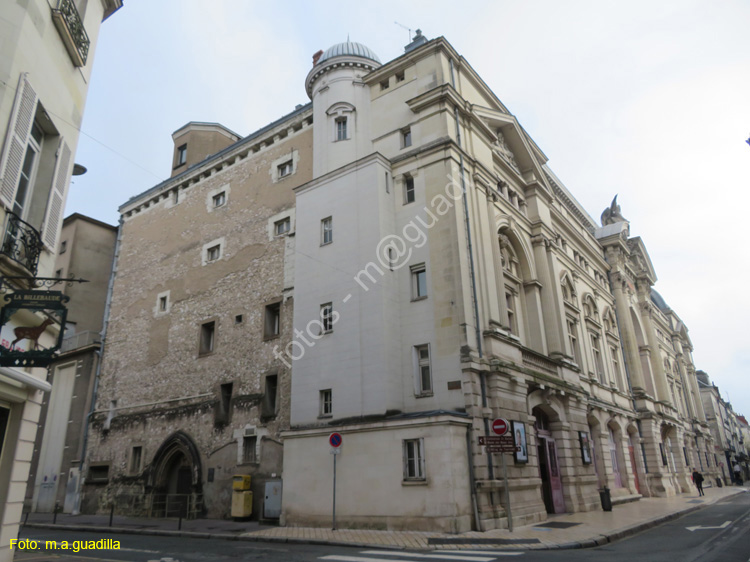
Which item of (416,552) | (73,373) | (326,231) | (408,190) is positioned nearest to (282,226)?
(326,231)

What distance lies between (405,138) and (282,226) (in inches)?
282

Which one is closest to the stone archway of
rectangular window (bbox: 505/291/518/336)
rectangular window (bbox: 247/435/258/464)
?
rectangular window (bbox: 247/435/258/464)

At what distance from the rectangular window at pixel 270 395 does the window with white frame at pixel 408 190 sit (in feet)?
29.8

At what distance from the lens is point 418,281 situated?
772 inches

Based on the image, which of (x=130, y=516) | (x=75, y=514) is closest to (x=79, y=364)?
(x=75, y=514)

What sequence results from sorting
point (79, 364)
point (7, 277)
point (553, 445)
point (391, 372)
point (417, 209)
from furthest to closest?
1. point (79, 364)
2. point (553, 445)
3. point (417, 209)
4. point (391, 372)
5. point (7, 277)

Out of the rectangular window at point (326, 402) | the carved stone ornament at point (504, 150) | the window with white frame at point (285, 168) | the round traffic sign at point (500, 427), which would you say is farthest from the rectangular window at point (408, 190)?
the round traffic sign at point (500, 427)

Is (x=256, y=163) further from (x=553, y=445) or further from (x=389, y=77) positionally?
(x=553, y=445)

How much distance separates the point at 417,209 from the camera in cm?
2022

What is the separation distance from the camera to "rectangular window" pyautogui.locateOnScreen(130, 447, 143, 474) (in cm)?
2611

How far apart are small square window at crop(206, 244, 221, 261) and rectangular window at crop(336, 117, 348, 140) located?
8.99 metres

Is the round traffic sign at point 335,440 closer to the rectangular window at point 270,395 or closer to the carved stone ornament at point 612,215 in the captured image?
the rectangular window at point 270,395

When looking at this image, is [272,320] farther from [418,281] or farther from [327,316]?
[418,281]

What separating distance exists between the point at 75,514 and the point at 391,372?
1944 centimetres
